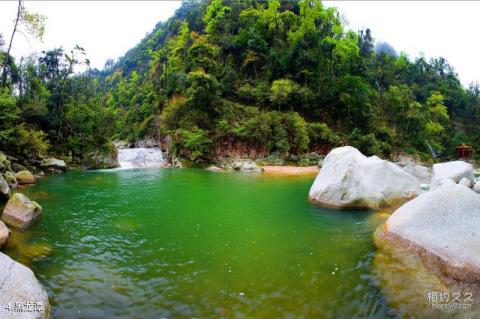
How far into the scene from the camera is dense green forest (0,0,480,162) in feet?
106

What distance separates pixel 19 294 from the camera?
17.1 feet

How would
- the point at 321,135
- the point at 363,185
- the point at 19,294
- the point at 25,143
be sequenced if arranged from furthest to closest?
the point at 321,135, the point at 25,143, the point at 363,185, the point at 19,294

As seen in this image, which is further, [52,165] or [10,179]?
[52,165]

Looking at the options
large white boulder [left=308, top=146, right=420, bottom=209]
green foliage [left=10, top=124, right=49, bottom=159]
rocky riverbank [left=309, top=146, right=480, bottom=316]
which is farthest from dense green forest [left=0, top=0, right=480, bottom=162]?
rocky riverbank [left=309, top=146, right=480, bottom=316]

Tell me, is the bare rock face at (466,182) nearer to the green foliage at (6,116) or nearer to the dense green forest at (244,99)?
the dense green forest at (244,99)

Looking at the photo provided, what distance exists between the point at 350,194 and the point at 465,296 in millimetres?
7918

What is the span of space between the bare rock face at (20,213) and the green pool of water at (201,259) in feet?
1.47

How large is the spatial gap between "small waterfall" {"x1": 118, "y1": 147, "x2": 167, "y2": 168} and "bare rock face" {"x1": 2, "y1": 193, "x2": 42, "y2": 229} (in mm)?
25912

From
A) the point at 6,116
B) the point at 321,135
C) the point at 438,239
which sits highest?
the point at 321,135

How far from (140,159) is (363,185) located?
101 feet

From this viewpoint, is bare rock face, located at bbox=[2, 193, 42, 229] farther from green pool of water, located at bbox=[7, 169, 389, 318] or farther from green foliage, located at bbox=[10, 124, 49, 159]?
green foliage, located at bbox=[10, 124, 49, 159]

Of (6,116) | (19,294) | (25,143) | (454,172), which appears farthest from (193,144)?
(19,294)

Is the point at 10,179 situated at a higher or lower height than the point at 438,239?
lower

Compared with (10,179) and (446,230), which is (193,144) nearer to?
(10,179)
